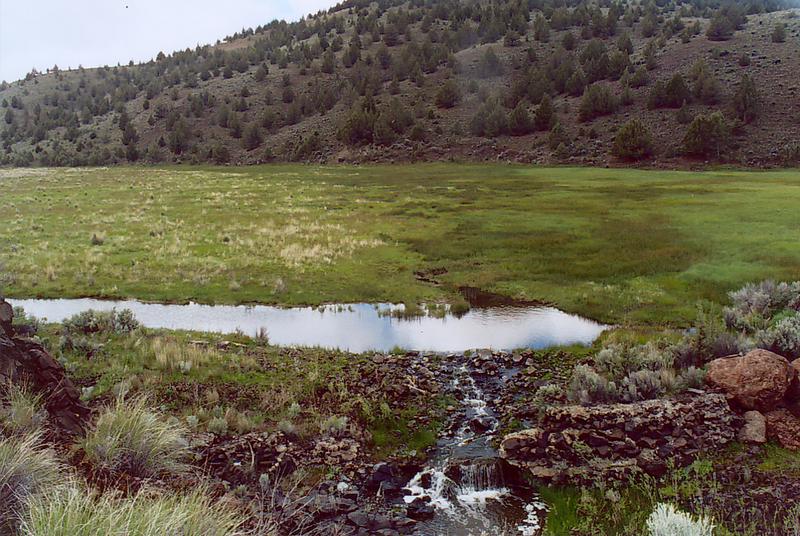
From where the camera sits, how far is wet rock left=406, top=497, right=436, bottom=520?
9258 mm

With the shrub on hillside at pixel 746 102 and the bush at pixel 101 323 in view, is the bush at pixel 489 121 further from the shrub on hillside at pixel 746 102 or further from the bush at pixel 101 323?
the bush at pixel 101 323

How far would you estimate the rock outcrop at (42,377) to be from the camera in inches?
362

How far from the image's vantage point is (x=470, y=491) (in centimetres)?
1009

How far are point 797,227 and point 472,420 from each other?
26948 mm

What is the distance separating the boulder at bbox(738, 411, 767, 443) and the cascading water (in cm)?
444

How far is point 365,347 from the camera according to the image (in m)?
17.4

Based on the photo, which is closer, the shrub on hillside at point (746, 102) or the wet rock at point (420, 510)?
the wet rock at point (420, 510)

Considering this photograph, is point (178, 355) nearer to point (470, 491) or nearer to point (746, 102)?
point (470, 491)

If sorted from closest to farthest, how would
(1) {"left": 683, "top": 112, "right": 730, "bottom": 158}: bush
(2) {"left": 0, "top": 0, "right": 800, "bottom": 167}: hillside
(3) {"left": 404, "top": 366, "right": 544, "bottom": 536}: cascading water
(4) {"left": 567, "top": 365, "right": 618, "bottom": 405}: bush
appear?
(3) {"left": 404, "top": 366, "right": 544, "bottom": 536}: cascading water → (4) {"left": 567, "top": 365, "right": 618, "bottom": 405}: bush → (1) {"left": 683, "top": 112, "right": 730, "bottom": 158}: bush → (2) {"left": 0, "top": 0, "right": 800, "bottom": 167}: hillside

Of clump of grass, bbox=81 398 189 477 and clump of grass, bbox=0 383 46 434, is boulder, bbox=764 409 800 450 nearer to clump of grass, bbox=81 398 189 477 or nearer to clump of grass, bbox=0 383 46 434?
clump of grass, bbox=81 398 189 477

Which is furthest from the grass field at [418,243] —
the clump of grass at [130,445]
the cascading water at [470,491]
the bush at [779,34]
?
the bush at [779,34]

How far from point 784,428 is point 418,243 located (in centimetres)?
2281

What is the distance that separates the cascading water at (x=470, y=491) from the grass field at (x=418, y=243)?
1053cm

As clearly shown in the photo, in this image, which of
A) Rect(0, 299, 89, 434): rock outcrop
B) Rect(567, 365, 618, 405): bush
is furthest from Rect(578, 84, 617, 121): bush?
Rect(0, 299, 89, 434): rock outcrop
